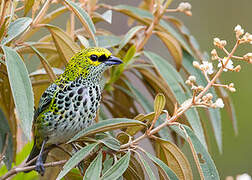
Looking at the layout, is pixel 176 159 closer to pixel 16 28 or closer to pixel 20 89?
pixel 20 89

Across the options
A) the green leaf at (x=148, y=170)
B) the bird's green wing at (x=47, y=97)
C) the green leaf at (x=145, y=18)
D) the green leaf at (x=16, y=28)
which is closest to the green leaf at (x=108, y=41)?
the green leaf at (x=145, y=18)

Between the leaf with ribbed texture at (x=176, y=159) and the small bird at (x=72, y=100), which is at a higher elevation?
the small bird at (x=72, y=100)

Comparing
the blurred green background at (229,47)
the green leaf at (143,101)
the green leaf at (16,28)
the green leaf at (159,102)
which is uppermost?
the green leaf at (16,28)

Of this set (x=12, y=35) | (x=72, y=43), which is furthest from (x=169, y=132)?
(x=12, y=35)

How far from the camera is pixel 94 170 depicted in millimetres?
1776

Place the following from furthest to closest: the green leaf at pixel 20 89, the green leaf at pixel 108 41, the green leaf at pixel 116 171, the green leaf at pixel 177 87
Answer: the green leaf at pixel 108 41 → the green leaf at pixel 177 87 → the green leaf at pixel 116 171 → the green leaf at pixel 20 89

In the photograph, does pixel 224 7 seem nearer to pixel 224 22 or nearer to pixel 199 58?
pixel 224 22

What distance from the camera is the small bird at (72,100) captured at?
6.77 feet

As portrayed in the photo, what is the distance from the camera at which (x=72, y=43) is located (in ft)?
7.31

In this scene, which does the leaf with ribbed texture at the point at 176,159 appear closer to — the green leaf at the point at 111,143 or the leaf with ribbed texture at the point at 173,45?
the green leaf at the point at 111,143

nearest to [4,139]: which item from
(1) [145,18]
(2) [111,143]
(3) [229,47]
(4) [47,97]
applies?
(4) [47,97]

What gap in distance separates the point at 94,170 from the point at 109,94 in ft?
3.49

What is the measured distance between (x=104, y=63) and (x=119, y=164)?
0.53 meters

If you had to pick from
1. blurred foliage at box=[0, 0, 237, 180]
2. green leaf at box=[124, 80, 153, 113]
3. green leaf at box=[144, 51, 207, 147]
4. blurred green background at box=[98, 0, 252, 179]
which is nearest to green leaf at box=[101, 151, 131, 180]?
blurred foliage at box=[0, 0, 237, 180]
